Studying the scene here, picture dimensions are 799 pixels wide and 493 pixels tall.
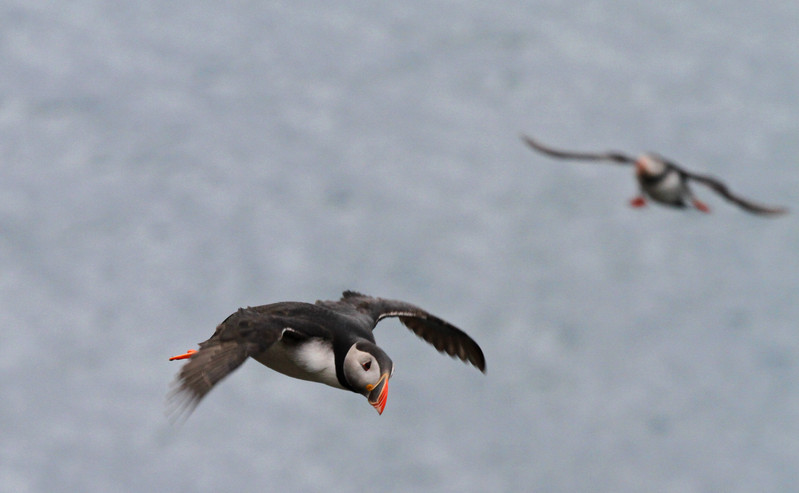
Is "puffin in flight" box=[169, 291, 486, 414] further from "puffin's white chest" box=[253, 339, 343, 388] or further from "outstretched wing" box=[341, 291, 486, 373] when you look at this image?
"outstretched wing" box=[341, 291, 486, 373]

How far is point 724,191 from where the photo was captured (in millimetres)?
16328

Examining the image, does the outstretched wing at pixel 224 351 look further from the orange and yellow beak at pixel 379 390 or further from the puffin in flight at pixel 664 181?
the puffin in flight at pixel 664 181

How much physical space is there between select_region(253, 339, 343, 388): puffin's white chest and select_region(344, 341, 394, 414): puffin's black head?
32 centimetres

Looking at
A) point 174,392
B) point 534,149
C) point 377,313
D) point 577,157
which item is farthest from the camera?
point 377,313

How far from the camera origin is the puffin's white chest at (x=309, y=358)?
16.5 m

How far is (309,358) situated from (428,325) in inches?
129

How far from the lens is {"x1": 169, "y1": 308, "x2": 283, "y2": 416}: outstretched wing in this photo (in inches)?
548

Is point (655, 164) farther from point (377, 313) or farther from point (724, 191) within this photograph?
point (377, 313)

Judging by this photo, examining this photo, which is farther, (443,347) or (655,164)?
(443,347)

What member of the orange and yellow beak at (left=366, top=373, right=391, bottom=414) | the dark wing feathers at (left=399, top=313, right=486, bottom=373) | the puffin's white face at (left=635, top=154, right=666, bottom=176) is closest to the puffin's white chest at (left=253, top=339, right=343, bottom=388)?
the orange and yellow beak at (left=366, top=373, right=391, bottom=414)

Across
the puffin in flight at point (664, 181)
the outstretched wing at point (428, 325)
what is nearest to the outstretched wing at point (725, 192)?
the puffin in flight at point (664, 181)

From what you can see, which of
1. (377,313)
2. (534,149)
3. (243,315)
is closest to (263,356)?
(243,315)

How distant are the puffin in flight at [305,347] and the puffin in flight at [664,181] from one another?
3438 millimetres

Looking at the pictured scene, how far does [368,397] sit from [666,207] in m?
4.44
